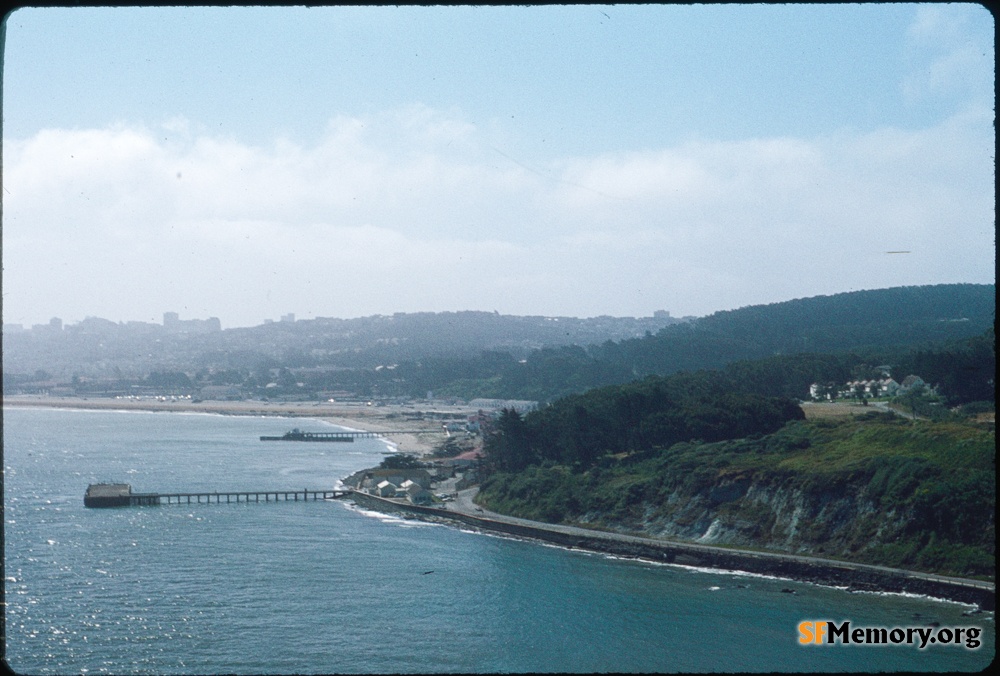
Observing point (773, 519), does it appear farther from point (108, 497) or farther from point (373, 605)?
point (108, 497)

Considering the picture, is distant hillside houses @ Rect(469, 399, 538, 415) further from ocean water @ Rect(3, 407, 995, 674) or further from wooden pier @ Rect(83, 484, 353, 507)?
ocean water @ Rect(3, 407, 995, 674)

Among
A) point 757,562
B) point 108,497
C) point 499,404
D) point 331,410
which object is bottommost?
point 757,562

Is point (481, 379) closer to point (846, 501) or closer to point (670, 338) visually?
point (670, 338)

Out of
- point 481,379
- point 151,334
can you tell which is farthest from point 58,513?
point 151,334

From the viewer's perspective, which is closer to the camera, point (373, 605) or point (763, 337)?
point (373, 605)

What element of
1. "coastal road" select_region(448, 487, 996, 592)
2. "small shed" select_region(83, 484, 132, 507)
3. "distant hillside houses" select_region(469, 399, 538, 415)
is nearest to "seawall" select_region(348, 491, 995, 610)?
"coastal road" select_region(448, 487, 996, 592)

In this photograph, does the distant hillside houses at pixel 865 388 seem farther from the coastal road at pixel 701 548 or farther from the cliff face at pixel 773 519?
the coastal road at pixel 701 548

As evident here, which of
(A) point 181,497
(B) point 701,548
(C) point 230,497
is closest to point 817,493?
(B) point 701,548
